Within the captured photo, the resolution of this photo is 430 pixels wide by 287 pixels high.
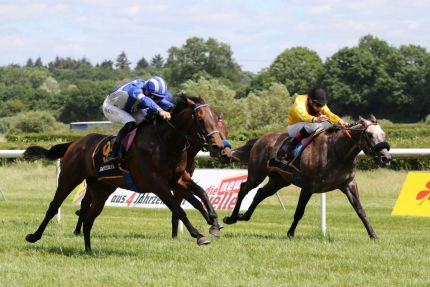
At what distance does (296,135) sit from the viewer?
1030 centimetres

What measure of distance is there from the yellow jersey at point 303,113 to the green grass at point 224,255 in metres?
1.49

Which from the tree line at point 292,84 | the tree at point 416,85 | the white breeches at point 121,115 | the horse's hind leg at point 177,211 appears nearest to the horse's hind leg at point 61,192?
the white breeches at point 121,115

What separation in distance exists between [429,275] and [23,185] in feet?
49.5

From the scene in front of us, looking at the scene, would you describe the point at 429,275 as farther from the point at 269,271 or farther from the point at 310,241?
the point at 310,241

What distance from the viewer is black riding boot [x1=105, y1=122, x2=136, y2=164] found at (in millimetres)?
8328

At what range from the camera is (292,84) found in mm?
99875

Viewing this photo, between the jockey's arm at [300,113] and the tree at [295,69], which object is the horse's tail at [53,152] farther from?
the tree at [295,69]

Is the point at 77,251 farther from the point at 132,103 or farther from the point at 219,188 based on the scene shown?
the point at 219,188

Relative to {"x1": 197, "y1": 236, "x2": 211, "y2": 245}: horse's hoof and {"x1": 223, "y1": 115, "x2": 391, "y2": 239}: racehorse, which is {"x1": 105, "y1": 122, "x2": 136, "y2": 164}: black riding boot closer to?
{"x1": 197, "y1": 236, "x2": 211, "y2": 245}: horse's hoof

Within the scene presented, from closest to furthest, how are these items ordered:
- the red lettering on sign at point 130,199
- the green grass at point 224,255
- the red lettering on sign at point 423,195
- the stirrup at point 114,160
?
the green grass at point 224,255 → the stirrup at point 114,160 → the red lettering on sign at point 423,195 → the red lettering on sign at point 130,199

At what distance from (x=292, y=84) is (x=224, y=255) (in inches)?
3660

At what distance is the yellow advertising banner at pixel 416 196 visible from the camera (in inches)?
446

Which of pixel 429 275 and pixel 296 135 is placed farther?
pixel 296 135

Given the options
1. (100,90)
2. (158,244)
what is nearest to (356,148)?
(158,244)
